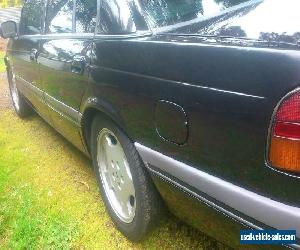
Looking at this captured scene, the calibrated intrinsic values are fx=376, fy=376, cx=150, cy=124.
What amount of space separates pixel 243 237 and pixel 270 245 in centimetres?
14

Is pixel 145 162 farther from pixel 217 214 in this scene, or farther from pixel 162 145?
pixel 217 214

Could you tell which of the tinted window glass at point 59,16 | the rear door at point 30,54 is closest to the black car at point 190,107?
the tinted window glass at point 59,16

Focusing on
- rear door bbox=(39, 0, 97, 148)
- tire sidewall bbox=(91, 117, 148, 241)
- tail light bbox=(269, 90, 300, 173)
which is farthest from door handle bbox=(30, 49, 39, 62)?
tail light bbox=(269, 90, 300, 173)

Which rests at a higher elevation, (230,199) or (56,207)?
(230,199)

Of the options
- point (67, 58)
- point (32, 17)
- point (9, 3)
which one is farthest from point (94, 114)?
point (9, 3)

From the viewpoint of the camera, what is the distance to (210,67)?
5.08ft

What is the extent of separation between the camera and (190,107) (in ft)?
5.39

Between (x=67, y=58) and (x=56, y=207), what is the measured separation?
3.86ft

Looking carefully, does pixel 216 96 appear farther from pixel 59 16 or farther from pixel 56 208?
pixel 59 16

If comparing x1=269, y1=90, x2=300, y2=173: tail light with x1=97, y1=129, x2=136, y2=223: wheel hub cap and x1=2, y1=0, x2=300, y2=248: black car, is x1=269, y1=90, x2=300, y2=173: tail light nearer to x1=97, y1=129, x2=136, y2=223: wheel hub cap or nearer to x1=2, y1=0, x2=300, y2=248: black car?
x1=2, y1=0, x2=300, y2=248: black car

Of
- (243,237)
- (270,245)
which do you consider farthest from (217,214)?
(270,245)

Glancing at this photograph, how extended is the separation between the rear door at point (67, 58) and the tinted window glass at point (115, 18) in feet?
0.51

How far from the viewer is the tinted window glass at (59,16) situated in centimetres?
305

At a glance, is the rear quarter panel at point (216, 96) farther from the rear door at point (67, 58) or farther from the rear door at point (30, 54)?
the rear door at point (30, 54)
